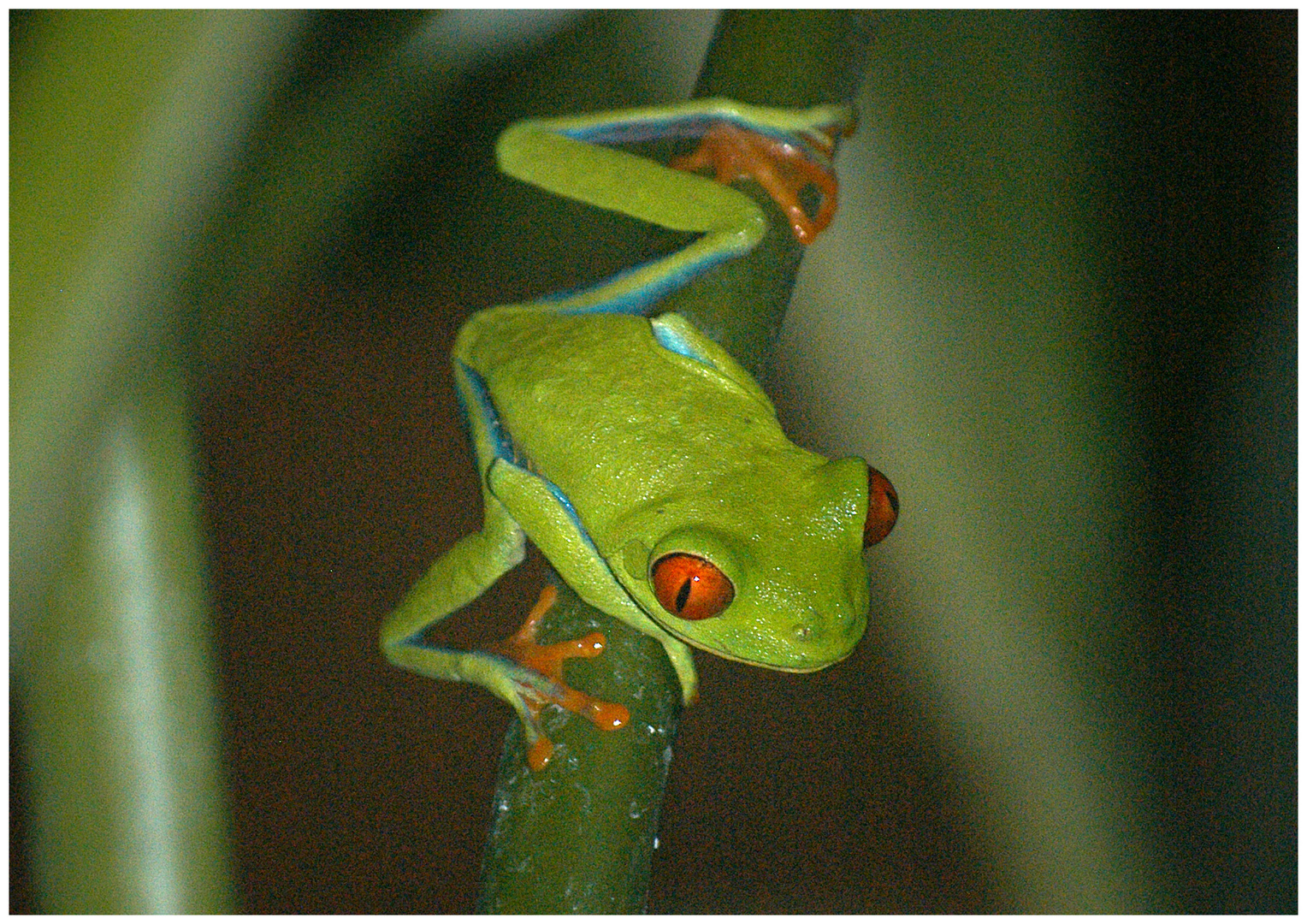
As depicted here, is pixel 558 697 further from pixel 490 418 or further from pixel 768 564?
pixel 490 418

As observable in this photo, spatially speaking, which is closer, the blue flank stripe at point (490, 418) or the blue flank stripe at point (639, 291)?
the blue flank stripe at point (639, 291)

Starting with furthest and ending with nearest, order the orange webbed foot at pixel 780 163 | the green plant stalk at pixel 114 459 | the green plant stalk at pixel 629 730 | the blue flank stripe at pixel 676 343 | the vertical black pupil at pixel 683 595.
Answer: the orange webbed foot at pixel 780 163 < the blue flank stripe at pixel 676 343 < the vertical black pupil at pixel 683 595 < the green plant stalk at pixel 629 730 < the green plant stalk at pixel 114 459

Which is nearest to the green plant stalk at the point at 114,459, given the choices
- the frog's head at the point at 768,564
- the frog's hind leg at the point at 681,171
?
the frog's head at the point at 768,564

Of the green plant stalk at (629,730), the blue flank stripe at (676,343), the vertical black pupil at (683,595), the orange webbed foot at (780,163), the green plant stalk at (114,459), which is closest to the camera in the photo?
the green plant stalk at (114,459)

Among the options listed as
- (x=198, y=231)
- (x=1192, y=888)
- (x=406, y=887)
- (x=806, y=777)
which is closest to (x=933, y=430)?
(x=198, y=231)

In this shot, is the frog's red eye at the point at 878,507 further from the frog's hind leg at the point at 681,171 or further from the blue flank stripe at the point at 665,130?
the blue flank stripe at the point at 665,130

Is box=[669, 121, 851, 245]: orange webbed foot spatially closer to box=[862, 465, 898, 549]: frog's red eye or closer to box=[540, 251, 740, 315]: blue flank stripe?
box=[540, 251, 740, 315]: blue flank stripe

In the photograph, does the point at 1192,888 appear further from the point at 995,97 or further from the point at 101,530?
the point at 101,530
